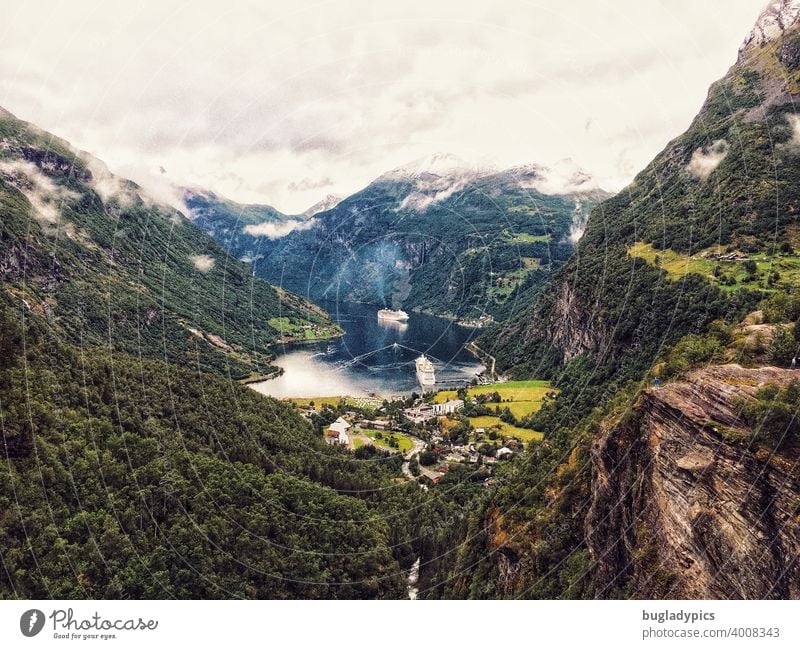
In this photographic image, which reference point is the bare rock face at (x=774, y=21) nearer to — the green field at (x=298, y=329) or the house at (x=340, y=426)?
the house at (x=340, y=426)

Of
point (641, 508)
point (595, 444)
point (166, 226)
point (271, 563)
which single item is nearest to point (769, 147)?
point (595, 444)

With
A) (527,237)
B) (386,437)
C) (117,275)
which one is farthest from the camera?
(527,237)

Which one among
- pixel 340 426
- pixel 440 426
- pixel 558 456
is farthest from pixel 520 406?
pixel 558 456

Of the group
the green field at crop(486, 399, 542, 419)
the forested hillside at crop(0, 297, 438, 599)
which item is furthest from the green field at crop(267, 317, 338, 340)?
the forested hillside at crop(0, 297, 438, 599)

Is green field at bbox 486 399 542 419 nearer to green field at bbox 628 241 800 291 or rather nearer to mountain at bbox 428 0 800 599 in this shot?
mountain at bbox 428 0 800 599

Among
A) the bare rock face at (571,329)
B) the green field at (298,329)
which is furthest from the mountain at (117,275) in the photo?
the bare rock face at (571,329)

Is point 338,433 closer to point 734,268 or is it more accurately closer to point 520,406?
point 520,406
